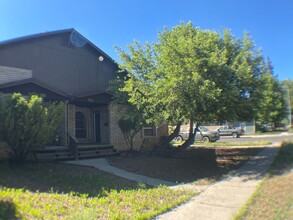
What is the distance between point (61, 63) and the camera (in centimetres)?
1470

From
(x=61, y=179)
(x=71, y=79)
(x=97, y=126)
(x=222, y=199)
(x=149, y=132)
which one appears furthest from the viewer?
(x=149, y=132)

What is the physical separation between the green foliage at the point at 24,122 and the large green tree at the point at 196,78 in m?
4.30

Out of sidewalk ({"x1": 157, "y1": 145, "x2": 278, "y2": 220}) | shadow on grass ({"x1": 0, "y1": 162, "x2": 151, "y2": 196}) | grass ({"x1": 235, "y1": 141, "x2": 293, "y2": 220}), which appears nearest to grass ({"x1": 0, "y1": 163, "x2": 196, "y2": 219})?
shadow on grass ({"x1": 0, "y1": 162, "x2": 151, "y2": 196})

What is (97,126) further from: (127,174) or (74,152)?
(127,174)

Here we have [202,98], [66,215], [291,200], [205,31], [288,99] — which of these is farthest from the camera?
[288,99]

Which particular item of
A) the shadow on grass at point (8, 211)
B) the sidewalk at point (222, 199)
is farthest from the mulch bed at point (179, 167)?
the shadow on grass at point (8, 211)

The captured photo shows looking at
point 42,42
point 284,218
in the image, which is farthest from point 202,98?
point 42,42

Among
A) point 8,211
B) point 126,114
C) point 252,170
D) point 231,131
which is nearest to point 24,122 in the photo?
point 8,211

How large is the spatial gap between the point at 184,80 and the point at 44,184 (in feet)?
19.5

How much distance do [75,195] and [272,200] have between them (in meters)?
4.72

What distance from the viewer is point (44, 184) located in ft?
26.8

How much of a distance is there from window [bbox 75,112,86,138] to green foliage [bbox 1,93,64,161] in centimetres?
641

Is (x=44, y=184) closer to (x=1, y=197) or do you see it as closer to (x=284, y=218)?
(x=1, y=197)

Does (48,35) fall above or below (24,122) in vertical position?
above
